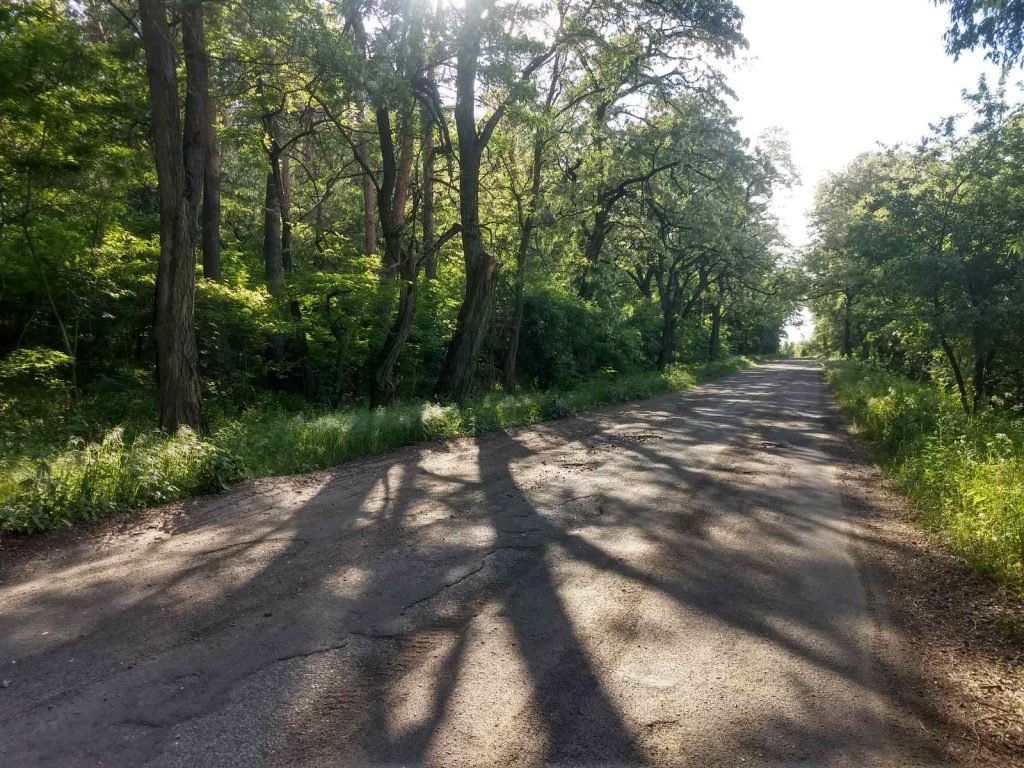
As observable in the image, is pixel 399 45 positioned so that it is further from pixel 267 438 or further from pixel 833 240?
pixel 833 240

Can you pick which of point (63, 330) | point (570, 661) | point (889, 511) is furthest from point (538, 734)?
point (63, 330)

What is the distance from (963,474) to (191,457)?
9281 millimetres

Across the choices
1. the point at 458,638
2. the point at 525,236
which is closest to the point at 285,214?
the point at 525,236

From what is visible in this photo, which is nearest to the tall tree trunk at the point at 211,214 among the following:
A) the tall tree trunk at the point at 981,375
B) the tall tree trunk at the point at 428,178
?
the tall tree trunk at the point at 428,178

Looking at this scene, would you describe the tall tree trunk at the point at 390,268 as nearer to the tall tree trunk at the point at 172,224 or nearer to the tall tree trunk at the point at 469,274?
the tall tree trunk at the point at 469,274

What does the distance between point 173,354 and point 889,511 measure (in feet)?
33.4

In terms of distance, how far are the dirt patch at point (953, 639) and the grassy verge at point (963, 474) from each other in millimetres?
230

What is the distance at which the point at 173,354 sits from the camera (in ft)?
30.6

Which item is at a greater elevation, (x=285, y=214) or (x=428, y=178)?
(x=428, y=178)

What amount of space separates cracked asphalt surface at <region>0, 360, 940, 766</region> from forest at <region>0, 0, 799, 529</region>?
2136 millimetres

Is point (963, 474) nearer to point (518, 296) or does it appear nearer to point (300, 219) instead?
point (518, 296)

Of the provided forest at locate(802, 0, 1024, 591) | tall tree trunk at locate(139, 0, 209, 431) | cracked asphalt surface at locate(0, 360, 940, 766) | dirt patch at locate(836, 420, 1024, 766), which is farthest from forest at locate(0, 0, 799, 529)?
dirt patch at locate(836, 420, 1024, 766)

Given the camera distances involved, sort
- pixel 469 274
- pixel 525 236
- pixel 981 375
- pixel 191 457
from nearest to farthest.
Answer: pixel 191 457
pixel 469 274
pixel 981 375
pixel 525 236

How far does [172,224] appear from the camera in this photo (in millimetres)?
9188
